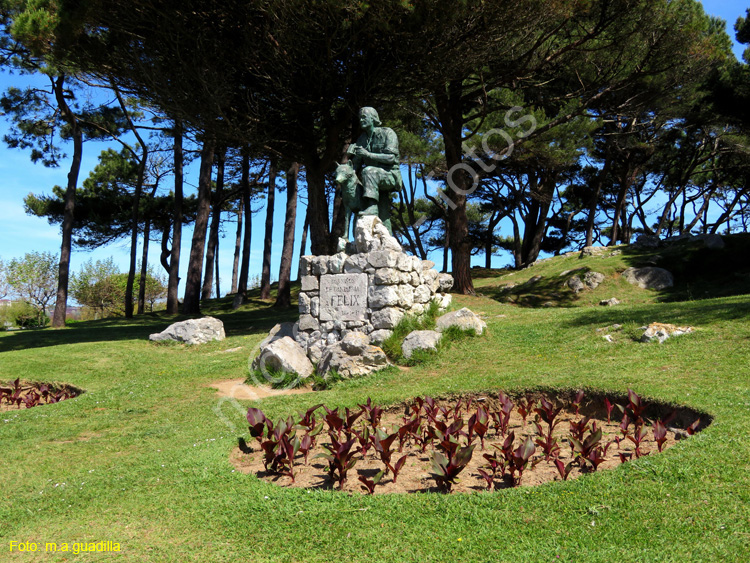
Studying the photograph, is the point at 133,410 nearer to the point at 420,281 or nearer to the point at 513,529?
the point at 420,281

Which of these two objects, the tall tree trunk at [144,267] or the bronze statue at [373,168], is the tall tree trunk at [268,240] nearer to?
the tall tree trunk at [144,267]

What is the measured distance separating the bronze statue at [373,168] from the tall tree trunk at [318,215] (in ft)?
19.8

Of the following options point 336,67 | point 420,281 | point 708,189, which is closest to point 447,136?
point 336,67

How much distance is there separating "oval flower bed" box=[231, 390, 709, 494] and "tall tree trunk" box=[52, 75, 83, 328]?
644 inches

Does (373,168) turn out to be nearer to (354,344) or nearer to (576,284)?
(354,344)

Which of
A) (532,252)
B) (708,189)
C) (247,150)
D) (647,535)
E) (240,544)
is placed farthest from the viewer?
(708,189)

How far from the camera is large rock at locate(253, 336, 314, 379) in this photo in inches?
345

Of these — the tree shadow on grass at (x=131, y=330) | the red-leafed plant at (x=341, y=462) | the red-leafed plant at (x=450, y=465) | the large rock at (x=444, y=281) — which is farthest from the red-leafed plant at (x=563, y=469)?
the tree shadow on grass at (x=131, y=330)

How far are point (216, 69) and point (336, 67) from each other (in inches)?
128

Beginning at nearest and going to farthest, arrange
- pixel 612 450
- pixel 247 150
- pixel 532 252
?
pixel 612 450, pixel 247 150, pixel 532 252

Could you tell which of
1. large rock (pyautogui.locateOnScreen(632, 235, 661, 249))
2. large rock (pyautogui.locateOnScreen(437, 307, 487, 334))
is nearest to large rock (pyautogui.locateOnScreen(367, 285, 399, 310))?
large rock (pyautogui.locateOnScreen(437, 307, 487, 334))

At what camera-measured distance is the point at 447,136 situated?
16.0 metres

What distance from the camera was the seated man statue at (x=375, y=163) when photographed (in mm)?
9406

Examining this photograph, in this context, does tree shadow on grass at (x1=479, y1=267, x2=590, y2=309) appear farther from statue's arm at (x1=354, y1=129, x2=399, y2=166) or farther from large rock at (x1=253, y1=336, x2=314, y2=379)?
large rock at (x1=253, y1=336, x2=314, y2=379)
